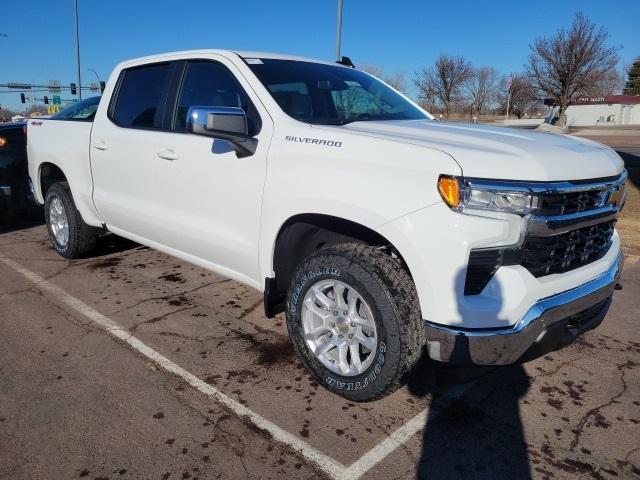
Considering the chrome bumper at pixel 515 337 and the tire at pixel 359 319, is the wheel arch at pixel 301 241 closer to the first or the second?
the tire at pixel 359 319

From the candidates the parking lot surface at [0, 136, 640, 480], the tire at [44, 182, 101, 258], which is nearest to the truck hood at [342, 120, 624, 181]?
the parking lot surface at [0, 136, 640, 480]

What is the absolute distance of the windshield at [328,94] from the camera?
3410mm

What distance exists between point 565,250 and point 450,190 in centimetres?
74

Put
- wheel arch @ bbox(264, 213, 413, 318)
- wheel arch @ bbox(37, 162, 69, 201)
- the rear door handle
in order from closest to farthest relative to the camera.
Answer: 1. wheel arch @ bbox(264, 213, 413, 318)
2. the rear door handle
3. wheel arch @ bbox(37, 162, 69, 201)

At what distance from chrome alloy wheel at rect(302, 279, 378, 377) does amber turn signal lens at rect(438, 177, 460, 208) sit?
688 millimetres

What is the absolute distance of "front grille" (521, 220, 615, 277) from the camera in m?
2.46

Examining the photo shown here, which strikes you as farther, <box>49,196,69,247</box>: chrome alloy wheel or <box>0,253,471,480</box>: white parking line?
<box>49,196,69,247</box>: chrome alloy wheel

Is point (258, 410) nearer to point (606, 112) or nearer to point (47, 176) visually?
point (47, 176)

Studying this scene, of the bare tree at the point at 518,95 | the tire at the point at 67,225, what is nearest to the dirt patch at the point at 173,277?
the tire at the point at 67,225

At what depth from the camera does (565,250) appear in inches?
104

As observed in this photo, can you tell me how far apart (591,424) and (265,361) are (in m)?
1.89

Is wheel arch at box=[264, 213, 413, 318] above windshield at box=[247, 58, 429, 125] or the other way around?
the other way around

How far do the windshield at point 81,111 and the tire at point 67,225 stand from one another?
0.68 m

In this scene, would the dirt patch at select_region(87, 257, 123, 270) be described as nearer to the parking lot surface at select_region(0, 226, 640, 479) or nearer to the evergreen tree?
the parking lot surface at select_region(0, 226, 640, 479)
